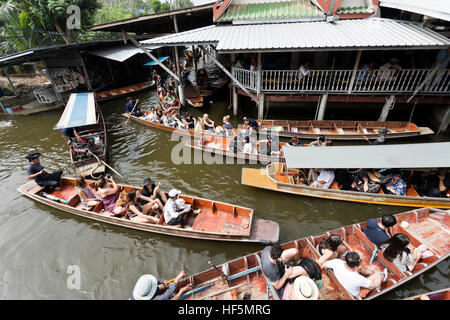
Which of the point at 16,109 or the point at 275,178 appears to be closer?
the point at 275,178

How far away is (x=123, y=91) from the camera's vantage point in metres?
19.7

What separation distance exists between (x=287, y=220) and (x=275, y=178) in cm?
193

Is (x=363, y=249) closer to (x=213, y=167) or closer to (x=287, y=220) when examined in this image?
(x=287, y=220)

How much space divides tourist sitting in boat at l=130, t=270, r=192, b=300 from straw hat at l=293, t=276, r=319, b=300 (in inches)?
92.9

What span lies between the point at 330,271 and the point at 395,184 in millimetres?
4699

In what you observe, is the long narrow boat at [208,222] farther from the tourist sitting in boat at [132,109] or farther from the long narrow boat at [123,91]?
the long narrow boat at [123,91]

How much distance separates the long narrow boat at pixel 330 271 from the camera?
15.6 ft

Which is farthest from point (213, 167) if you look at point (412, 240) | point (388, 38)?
point (388, 38)

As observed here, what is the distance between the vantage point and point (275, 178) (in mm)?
8805

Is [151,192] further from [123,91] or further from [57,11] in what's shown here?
[57,11]

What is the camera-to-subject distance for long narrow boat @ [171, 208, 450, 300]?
4.77 m

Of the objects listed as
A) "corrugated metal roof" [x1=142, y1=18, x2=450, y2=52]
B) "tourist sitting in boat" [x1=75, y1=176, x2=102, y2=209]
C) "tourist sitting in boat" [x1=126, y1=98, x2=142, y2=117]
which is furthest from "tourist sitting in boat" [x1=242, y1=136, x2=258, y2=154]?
"tourist sitting in boat" [x1=126, y1=98, x2=142, y2=117]

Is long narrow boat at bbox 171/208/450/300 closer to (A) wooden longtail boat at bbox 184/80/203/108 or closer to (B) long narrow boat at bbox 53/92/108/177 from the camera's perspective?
(B) long narrow boat at bbox 53/92/108/177
